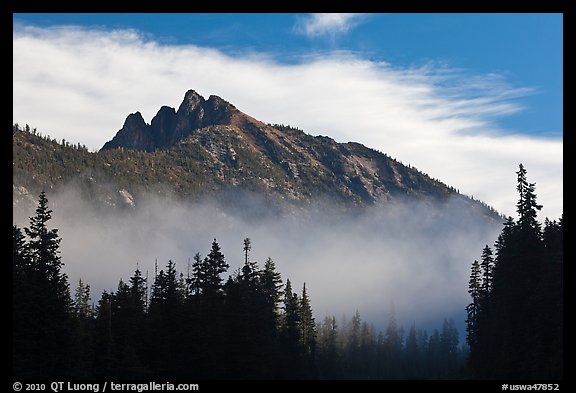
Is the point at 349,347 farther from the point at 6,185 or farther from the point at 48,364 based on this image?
the point at 6,185

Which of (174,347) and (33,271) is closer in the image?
(33,271)

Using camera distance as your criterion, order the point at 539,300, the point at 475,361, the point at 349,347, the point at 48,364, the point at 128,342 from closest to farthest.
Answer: the point at 48,364, the point at 539,300, the point at 128,342, the point at 475,361, the point at 349,347

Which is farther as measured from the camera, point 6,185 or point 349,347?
point 349,347

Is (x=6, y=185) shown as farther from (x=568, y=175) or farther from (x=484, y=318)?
(x=484, y=318)

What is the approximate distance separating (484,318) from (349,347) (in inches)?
4395

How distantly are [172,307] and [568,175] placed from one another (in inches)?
1631

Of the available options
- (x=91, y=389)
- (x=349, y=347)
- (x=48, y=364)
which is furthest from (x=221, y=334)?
(x=349, y=347)

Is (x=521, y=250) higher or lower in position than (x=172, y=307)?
higher

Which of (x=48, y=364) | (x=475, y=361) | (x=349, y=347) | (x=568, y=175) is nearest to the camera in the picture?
(x=568, y=175)

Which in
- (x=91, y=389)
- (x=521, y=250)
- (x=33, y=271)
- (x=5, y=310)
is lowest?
(x=91, y=389)

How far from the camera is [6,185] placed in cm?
2812

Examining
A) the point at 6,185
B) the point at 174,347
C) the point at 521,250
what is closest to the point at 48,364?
the point at 174,347

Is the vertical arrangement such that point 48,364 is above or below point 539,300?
below

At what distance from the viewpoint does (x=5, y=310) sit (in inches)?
1166
